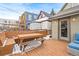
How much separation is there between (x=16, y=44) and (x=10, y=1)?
959 mm

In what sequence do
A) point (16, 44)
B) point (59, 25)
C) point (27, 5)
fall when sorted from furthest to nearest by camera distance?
point (59, 25) → point (27, 5) → point (16, 44)

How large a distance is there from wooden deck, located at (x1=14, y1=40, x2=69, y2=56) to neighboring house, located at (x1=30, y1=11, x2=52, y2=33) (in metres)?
0.35

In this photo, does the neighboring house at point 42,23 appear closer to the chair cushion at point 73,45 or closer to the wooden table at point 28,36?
the wooden table at point 28,36

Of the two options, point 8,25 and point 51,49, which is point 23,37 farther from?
point 51,49

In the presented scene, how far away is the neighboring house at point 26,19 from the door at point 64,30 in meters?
0.66

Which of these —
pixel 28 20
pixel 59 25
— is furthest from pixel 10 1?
pixel 59 25

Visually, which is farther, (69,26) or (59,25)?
(59,25)

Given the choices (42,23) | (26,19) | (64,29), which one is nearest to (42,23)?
(42,23)

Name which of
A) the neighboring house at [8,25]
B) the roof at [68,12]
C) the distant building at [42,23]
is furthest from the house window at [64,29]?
the neighboring house at [8,25]

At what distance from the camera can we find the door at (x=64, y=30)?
2461 mm

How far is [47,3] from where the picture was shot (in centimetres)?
244

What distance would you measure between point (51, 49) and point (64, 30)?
0.53m

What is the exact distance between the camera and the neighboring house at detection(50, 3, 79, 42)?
2.38 meters

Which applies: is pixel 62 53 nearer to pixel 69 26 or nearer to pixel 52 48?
pixel 52 48
